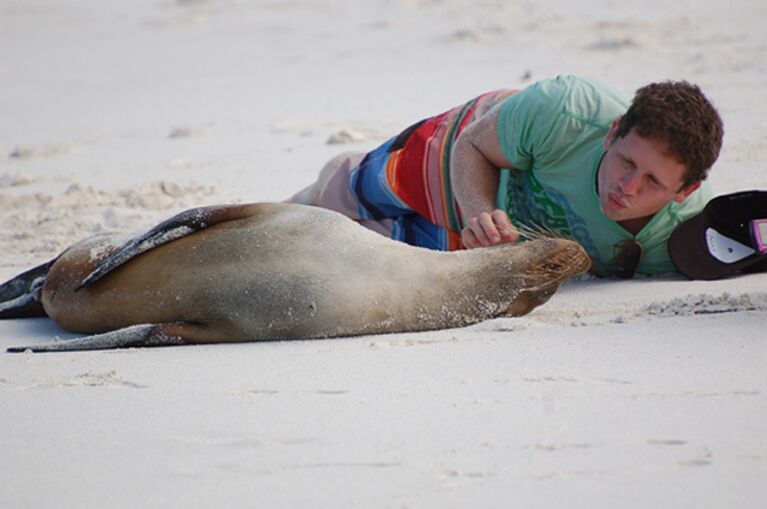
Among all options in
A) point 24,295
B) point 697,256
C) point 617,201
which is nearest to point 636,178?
point 617,201

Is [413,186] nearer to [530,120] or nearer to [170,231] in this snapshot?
[530,120]

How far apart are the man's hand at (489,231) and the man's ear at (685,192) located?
0.57m

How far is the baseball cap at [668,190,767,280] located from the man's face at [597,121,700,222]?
8.1 inches

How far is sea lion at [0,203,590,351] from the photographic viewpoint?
385 centimetres

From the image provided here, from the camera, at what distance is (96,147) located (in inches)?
312

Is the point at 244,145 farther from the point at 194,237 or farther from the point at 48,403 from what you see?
the point at 48,403

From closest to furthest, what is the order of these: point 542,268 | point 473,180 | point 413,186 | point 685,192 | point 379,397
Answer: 1. point 379,397
2. point 542,268
3. point 685,192
4. point 473,180
5. point 413,186

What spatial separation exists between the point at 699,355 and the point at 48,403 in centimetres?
179

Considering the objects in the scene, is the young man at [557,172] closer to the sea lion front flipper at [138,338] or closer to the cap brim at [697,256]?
the cap brim at [697,256]

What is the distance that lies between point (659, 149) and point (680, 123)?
109 mm

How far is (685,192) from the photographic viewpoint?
4.23m

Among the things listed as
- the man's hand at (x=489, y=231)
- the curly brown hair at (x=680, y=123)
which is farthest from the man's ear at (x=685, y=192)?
the man's hand at (x=489, y=231)

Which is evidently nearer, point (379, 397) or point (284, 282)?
point (379, 397)

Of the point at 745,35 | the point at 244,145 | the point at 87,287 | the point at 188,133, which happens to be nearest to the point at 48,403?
the point at 87,287
